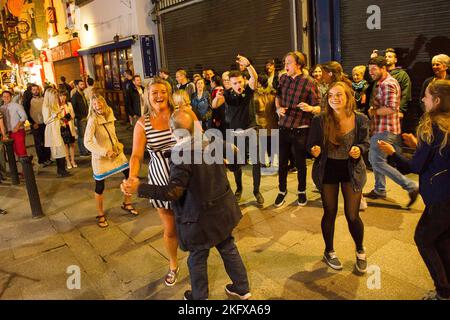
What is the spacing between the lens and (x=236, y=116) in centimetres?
535

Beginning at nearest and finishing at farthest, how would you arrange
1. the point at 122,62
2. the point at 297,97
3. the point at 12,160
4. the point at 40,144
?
the point at 297,97 → the point at 12,160 → the point at 40,144 → the point at 122,62

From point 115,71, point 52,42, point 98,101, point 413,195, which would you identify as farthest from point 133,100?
point 52,42

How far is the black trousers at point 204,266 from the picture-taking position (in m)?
2.97

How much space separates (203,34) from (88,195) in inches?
277

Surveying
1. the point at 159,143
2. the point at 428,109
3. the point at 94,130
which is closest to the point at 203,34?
the point at 94,130

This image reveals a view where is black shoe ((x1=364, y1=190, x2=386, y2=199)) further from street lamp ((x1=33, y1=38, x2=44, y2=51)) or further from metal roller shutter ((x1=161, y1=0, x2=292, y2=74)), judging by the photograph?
street lamp ((x1=33, y1=38, x2=44, y2=51))

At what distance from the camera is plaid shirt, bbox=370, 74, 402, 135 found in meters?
4.72

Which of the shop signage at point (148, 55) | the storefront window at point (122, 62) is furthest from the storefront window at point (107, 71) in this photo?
the shop signage at point (148, 55)

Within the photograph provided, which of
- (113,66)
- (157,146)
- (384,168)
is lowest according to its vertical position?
(384,168)

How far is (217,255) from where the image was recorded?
4133 mm

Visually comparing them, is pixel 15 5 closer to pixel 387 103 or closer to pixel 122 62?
pixel 122 62

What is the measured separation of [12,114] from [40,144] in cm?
145

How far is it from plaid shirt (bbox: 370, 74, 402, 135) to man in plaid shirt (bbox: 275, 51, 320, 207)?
77cm
